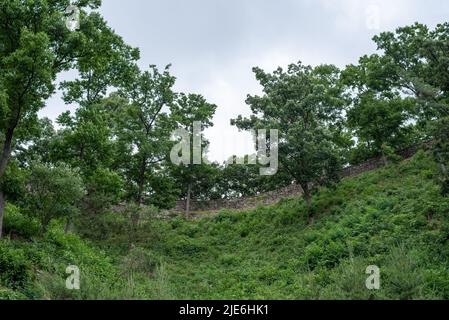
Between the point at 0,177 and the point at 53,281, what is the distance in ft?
22.6

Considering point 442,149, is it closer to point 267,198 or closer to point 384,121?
point 384,121

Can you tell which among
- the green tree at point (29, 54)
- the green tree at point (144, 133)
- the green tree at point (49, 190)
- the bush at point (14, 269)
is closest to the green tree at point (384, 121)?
the green tree at point (144, 133)

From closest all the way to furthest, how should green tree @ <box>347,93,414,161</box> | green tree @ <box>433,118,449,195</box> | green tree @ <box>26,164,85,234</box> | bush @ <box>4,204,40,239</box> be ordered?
green tree @ <box>433,118,449,195</box>, green tree @ <box>26,164,85,234</box>, bush @ <box>4,204,40,239</box>, green tree @ <box>347,93,414,161</box>

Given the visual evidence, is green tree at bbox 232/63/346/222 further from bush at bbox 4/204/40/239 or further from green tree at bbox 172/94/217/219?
bush at bbox 4/204/40/239

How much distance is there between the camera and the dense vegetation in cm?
1559

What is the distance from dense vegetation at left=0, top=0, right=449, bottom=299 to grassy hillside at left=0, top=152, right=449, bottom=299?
0.25ft

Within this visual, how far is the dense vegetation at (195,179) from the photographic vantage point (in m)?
15.6

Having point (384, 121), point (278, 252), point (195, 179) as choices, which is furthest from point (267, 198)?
point (278, 252)

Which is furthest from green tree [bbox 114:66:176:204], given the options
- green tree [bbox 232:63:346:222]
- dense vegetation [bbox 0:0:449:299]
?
green tree [bbox 232:63:346:222]

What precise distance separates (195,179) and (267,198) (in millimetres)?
6760

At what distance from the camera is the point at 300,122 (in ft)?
89.9

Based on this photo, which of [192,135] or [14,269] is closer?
[14,269]

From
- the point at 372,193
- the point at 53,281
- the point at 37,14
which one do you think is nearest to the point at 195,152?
the point at 372,193

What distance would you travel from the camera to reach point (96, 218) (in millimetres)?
24047
